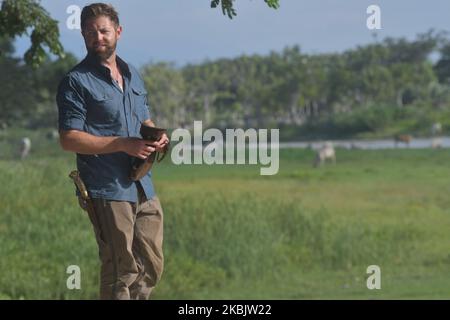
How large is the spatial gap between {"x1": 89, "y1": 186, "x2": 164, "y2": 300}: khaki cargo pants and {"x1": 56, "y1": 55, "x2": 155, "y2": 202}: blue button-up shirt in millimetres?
35

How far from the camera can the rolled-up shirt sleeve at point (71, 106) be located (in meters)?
2.20

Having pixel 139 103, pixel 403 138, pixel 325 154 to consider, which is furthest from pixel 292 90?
pixel 139 103

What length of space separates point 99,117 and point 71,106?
0.08 m

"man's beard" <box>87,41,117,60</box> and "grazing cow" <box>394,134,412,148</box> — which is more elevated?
"grazing cow" <box>394,134,412,148</box>

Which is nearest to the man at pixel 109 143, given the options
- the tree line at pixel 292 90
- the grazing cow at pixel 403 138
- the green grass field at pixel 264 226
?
the green grass field at pixel 264 226

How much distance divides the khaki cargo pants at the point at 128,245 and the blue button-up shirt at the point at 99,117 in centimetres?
4

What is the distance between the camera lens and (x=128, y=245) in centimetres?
225

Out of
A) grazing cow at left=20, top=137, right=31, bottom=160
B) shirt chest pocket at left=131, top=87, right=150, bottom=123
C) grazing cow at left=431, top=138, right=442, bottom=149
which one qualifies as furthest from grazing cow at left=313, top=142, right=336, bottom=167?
shirt chest pocket at left=131, top=87, right=150, bottom=123

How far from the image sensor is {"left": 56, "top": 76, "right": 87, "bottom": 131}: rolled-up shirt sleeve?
220 cm

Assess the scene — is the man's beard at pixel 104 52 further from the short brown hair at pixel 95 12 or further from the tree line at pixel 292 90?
the tree line at pixel 292 90

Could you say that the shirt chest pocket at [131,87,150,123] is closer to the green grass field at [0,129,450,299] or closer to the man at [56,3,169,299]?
the man at [56,3,169,299]

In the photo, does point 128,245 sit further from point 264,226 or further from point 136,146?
point 264,226

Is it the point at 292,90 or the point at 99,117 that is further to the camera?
the point at 292,90
